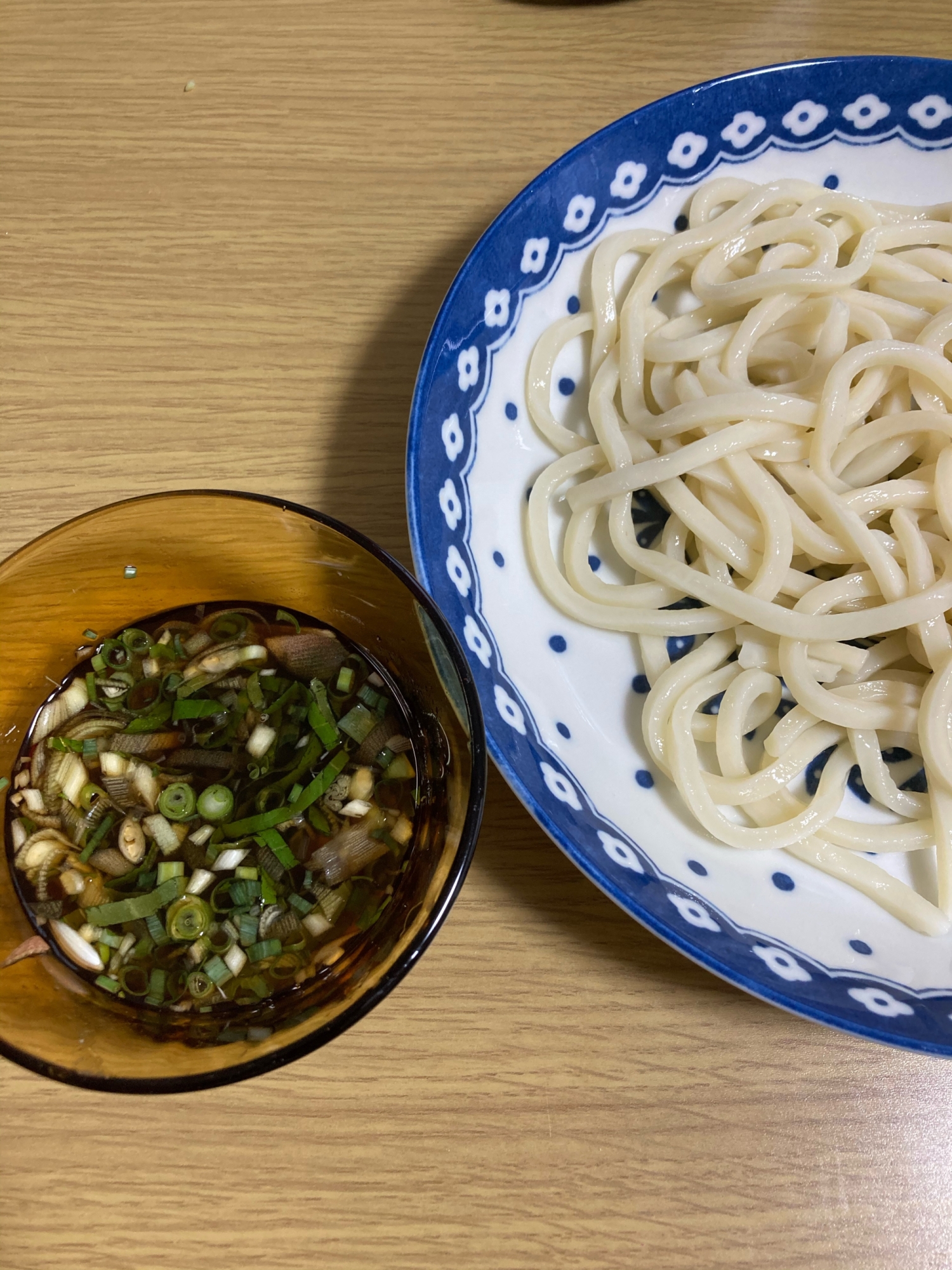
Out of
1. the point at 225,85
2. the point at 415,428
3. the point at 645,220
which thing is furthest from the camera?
the point at 225,85

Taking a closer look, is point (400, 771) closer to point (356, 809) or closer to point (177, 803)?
point (356, 809)

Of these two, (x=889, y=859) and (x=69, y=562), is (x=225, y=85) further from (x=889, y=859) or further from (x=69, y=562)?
(x=889, y=859)

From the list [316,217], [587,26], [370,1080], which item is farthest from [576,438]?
[587,26]

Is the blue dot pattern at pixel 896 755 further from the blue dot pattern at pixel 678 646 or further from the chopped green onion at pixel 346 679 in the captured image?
the chopped green onion at pixel 346 679

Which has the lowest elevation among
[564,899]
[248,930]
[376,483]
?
[564,899]

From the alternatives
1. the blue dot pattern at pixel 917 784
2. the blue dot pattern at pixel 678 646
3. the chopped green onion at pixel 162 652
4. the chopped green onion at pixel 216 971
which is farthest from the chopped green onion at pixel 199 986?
the blue dot pattern at pixel 917 784

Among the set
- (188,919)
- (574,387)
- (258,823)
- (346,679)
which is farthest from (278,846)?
(574,387)

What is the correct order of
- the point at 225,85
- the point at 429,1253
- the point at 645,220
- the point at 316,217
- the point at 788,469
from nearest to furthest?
the point at 429,1253 < the point at 788,469 < the point at 645,220 < the point at 316,217 < the point at 225,85
